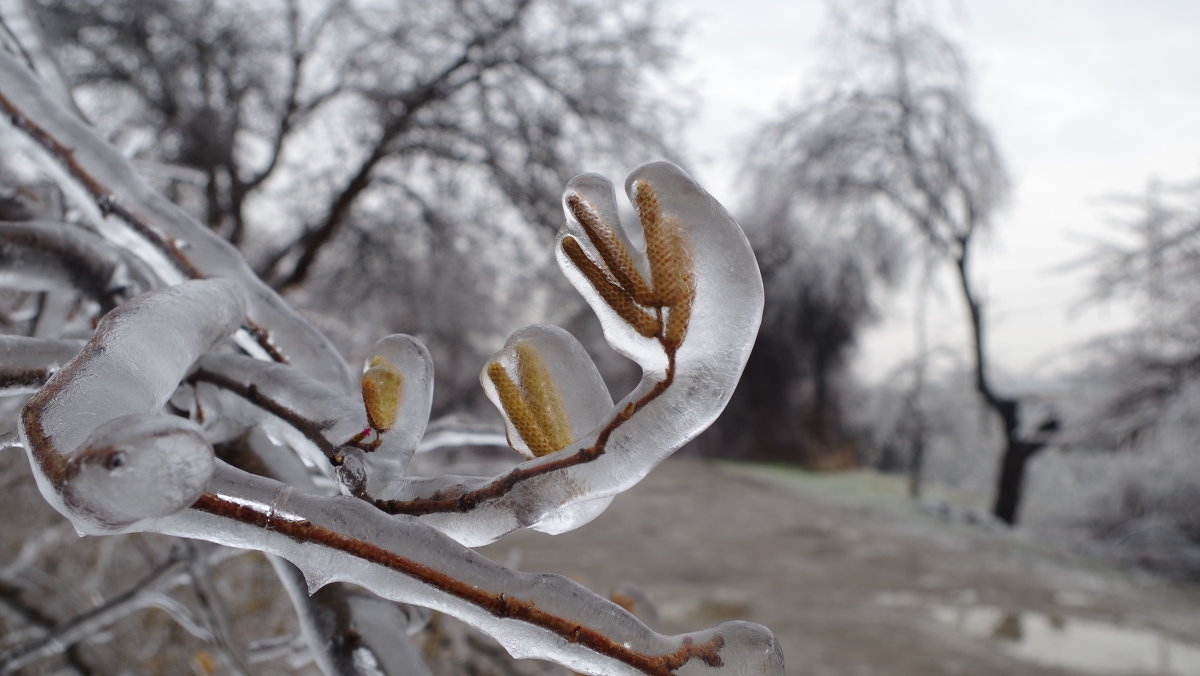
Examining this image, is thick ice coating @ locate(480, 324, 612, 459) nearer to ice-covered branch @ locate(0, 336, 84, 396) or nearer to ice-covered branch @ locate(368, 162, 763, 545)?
ice-covered branch @ locate(368, 162, 763, 545)

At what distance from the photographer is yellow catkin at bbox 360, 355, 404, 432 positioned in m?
0.20

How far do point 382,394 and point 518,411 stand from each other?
36mm

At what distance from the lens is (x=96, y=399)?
0.16 m

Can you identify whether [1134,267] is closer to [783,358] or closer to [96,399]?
[783,358]

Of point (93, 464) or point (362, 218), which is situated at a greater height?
point (93, 464)

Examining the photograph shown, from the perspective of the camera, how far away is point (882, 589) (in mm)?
3863

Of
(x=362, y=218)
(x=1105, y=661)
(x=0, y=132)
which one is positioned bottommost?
(x=1105, y=661)

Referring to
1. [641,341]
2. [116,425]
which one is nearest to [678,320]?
[641,341]

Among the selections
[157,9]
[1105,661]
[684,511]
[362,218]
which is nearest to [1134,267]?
[1105,661]

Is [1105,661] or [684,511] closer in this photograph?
[1105,661]

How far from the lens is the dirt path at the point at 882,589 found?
10.1 feet

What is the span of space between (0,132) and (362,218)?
150 inches

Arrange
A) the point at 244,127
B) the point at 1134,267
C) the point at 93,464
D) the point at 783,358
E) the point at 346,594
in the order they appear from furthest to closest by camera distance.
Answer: the point at 783,358
the point at 1134,267
the point at 244,127
the point at 346,594
the point at 93,464

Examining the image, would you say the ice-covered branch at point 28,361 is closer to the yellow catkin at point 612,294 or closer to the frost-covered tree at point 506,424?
the frost-covered tree at point 506,424
